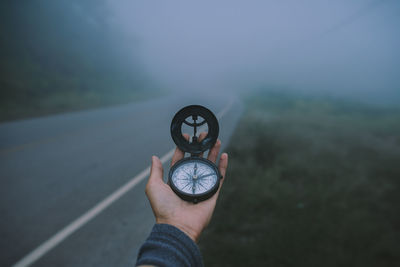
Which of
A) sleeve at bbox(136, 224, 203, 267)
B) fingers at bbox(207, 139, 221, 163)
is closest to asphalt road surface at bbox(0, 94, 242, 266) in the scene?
fingers at bbox(207, 139, 221, 163)

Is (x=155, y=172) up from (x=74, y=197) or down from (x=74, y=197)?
up

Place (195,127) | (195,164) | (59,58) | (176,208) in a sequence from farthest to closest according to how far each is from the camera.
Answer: (59,58) < (195,164) < (195,127) < (176,208)

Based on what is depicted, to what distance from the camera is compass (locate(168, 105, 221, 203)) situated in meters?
1.98

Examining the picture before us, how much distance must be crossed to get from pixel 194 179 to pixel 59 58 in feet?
85.3

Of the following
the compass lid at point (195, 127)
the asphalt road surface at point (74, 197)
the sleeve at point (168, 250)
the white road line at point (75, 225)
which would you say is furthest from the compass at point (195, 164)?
the white road line at point (75, 225)

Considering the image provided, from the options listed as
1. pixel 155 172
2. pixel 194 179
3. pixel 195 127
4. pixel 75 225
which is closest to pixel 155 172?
pixel 155 172

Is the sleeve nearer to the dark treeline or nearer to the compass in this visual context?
the compass

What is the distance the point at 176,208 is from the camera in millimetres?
1862

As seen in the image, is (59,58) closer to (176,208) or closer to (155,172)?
(155,172)

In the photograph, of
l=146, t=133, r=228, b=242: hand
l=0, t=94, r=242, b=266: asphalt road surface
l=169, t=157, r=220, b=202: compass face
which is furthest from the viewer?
l=0, t=94, r=242, b=266: asphalt road surface

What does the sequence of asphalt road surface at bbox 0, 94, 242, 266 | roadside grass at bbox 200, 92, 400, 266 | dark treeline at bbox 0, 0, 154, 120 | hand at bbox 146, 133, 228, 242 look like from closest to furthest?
hand at bbox 146, 133, 228, 242, roadside grass at bbox 200, 92, 400, 266, asphalt road surface at bbox 0, 94, 242, 266, dark treeline at bbox 0, 0, 154, 120

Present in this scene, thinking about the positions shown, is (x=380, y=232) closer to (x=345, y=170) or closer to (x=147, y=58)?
(x=345, y=170)

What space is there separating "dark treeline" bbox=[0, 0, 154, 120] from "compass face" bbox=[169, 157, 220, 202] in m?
11.9

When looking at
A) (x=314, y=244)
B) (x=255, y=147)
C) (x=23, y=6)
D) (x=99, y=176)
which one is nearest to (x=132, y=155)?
(x=99, y=176)
